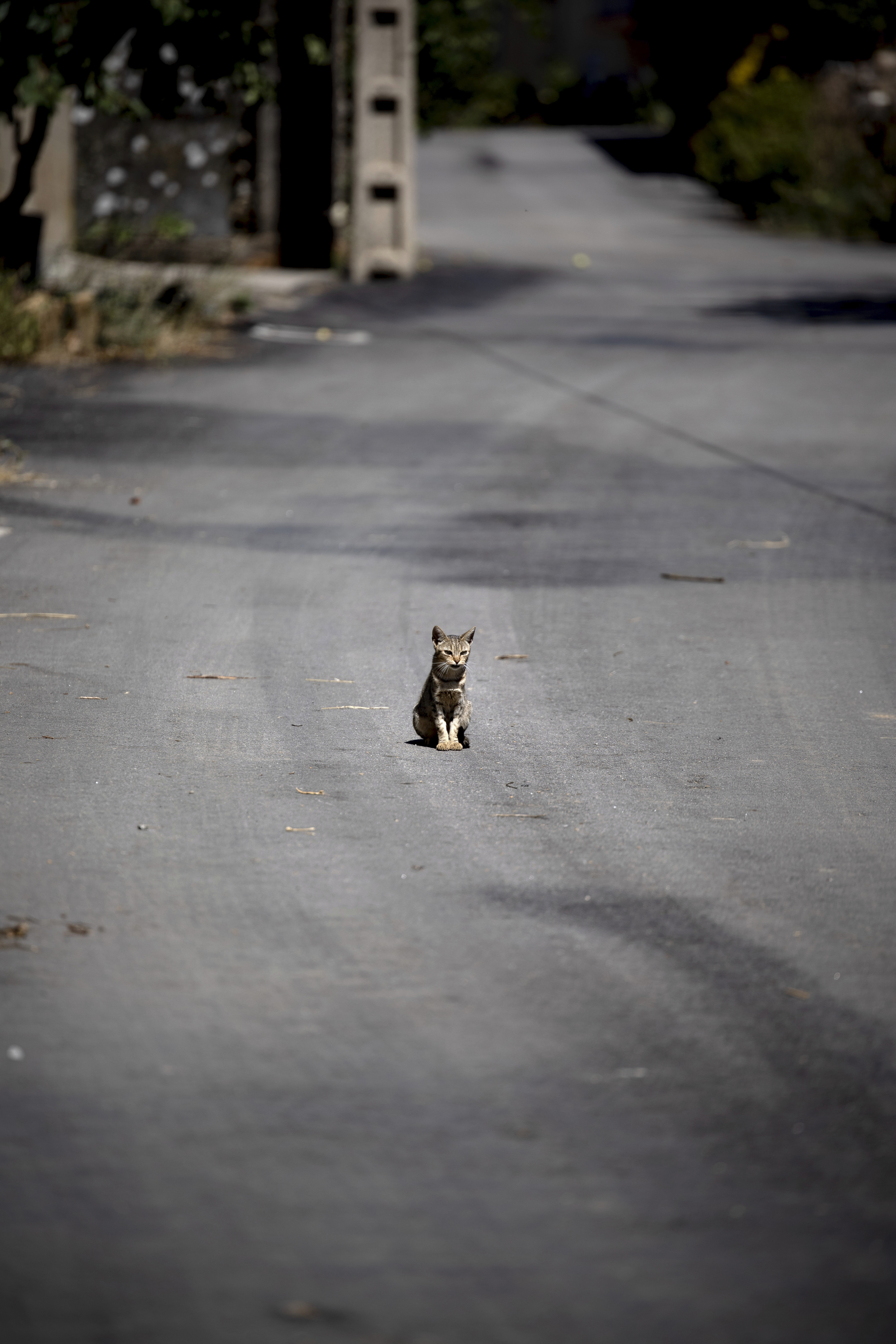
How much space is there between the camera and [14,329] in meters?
16.0

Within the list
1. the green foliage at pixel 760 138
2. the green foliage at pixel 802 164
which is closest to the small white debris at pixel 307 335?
the green foliage at pixel 802 164

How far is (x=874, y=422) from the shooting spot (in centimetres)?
1484

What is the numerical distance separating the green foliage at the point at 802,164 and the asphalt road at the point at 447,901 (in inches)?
Answer: 730

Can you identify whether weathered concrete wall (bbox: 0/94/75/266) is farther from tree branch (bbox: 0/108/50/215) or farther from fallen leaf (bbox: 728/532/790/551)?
fallen leaf (bbox: 728/532/790/551)

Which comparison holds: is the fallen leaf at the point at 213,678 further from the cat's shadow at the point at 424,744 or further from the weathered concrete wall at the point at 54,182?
the weathered concrete wall at the point at 54,182

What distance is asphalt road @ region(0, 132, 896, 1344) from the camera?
11.9 ft

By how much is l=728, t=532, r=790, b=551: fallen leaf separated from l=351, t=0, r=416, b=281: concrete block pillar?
1323 centimetres

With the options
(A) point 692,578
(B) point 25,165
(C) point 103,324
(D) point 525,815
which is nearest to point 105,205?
(B) point 25,165

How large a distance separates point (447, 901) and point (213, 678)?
266 cm

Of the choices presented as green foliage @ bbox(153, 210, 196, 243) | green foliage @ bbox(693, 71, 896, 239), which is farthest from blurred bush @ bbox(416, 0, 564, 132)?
green foliage @ bbox(153, 210, 196, 243)

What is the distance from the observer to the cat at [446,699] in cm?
685

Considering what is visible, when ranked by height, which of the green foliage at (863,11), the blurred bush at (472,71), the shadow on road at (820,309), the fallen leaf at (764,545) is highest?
the green foliage at (863,11)

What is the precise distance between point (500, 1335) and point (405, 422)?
11.6m

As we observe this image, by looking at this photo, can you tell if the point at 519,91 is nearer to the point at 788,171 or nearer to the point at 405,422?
the point at 788,171
